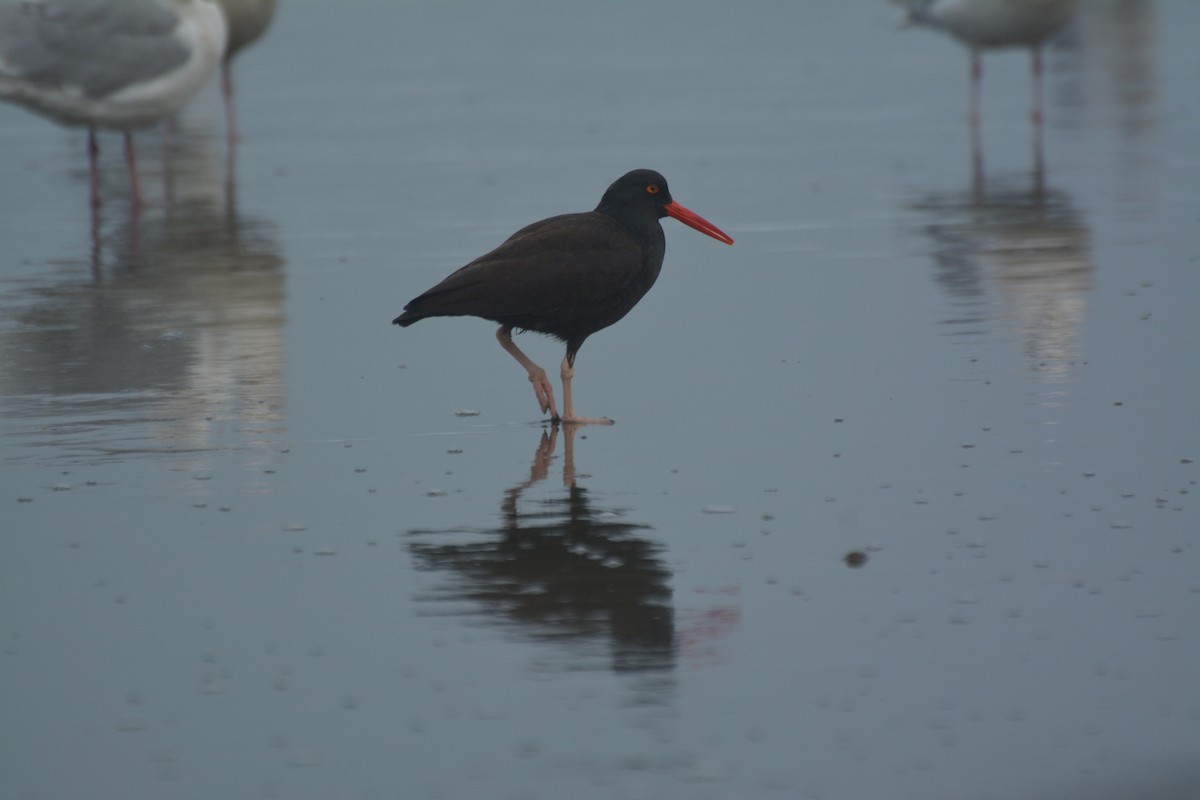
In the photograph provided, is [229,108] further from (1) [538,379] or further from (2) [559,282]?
(2) [559,282]

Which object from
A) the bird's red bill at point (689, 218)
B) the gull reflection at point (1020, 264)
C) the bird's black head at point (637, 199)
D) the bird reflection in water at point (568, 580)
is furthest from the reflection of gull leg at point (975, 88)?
the bird reflection in water at point (568, 580)

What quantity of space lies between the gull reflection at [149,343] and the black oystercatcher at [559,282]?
1026mm

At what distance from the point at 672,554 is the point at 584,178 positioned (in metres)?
9.52

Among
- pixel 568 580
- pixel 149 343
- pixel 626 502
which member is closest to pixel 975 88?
pixel 149 343

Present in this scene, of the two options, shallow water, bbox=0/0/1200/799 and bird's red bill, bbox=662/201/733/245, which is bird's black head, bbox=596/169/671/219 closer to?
bird's red bill, bbox=662/201/733/245

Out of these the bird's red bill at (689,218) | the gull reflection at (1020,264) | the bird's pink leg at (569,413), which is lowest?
the bird's pink leg at (569,413)

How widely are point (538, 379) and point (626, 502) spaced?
1.53m

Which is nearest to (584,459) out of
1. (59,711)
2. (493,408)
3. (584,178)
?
(493,408)

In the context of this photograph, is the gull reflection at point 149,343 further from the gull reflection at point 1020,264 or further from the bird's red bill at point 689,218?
the gull reflection at point 1020,264

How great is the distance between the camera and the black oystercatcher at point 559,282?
26.0ft

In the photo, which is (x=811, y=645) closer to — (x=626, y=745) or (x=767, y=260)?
(x=626, y=745)

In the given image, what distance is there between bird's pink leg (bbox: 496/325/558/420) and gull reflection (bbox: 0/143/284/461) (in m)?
1.05

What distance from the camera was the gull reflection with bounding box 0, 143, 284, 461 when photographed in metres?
8.01

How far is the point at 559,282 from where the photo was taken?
7.98 metres
